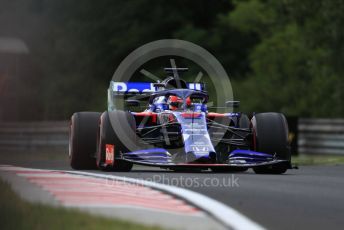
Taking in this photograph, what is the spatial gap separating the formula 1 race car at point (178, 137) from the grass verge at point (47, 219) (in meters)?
5.28

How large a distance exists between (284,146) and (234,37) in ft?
119

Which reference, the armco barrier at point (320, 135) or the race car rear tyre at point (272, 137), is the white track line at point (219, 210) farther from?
the armco barrier at point (320, 135)

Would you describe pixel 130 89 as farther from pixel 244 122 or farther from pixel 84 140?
pixel 244 122

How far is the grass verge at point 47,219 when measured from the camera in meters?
7.59

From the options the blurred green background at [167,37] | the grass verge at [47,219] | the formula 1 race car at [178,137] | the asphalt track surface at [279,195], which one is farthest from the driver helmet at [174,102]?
the blurred green background at [167,37]

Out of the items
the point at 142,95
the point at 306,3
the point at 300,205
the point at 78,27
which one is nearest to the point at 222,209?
the point at 300,205

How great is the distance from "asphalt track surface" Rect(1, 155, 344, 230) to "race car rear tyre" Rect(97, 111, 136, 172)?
15.1 inches

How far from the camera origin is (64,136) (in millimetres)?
32312

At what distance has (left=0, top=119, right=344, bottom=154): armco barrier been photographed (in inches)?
1150

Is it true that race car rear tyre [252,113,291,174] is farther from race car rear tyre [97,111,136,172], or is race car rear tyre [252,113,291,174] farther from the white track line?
the white track line

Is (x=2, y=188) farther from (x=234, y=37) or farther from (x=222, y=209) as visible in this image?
(x=234, y=37)

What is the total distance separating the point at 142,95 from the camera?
56.1 feet

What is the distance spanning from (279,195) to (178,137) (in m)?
4.24

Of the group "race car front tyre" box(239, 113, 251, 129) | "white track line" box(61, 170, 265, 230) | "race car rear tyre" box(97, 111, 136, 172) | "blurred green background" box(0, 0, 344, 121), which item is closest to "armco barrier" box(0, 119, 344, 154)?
"blurred green background" box(0, 0, 344, 121)
